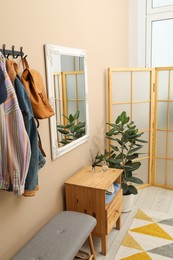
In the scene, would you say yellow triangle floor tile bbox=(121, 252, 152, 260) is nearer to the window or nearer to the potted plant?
the potted plant

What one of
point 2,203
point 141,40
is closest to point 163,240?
point 2,203

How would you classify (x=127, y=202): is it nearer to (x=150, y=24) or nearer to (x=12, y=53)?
(x=12, y=53)

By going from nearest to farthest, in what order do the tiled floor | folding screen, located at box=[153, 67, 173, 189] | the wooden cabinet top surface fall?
1. the wooden cabinet top surface
2. the tiled floor
3. folding screen, located at box=[153, 67, 173, 189]

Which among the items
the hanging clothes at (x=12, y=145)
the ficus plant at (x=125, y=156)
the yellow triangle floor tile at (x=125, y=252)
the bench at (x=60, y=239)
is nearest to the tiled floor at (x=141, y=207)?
the yellow triangle floor tile at (x=125, y=252)

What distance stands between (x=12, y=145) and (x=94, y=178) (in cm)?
102

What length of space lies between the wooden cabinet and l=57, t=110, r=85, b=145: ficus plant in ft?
1.16

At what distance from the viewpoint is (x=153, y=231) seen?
2.37 meters

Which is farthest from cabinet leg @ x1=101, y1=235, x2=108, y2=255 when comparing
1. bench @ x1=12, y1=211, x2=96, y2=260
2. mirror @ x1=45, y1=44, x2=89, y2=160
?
mirror @ x1=45, y1=44, x2=89, y2=160

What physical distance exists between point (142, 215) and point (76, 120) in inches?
50.8

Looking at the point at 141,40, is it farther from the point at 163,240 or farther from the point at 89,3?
the point at 163,240

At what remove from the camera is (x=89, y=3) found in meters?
2.39

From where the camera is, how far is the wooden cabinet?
1.97m

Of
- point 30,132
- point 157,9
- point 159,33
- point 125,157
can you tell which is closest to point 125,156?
point 125,157

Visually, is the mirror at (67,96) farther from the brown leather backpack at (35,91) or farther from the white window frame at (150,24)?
the white window frame at (150,24)
